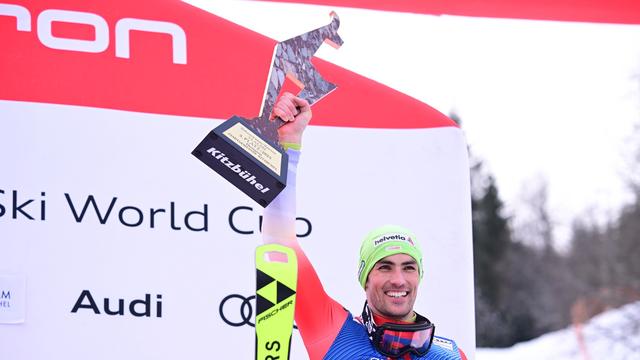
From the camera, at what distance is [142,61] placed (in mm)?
3412

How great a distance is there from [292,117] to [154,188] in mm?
693

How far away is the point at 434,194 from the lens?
366 cm

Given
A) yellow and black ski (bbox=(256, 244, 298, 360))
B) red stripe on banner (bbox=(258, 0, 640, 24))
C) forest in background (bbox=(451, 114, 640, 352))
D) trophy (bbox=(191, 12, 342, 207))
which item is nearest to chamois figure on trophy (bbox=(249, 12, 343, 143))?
trophy (bbox=(191, 12, 342, 207))

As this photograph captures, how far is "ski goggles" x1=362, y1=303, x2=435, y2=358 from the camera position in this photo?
9.81 feet

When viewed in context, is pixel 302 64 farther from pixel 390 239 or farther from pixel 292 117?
pixel 390 239

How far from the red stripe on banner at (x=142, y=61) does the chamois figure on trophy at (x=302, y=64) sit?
0.51 meters

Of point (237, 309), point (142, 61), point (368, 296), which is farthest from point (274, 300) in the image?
point (142, 61)

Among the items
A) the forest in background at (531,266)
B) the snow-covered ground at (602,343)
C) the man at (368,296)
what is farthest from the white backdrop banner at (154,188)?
the forest in background at (531,266)

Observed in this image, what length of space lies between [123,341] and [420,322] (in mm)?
1010

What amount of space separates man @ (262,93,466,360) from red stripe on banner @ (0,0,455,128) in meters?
0.58

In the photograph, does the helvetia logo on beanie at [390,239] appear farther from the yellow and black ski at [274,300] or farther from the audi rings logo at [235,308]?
the audi rings logo at [235,308]

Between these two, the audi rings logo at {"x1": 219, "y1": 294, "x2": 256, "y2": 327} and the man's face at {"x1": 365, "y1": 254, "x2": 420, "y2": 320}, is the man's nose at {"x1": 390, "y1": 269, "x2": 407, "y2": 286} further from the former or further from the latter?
the audi rings logo at {"x1": 219, "y1": 294, "x2": 256, "y2": 327}

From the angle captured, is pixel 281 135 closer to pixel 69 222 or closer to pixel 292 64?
pixel 292 64

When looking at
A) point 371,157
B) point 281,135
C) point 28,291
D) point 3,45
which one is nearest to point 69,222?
point 28,291
